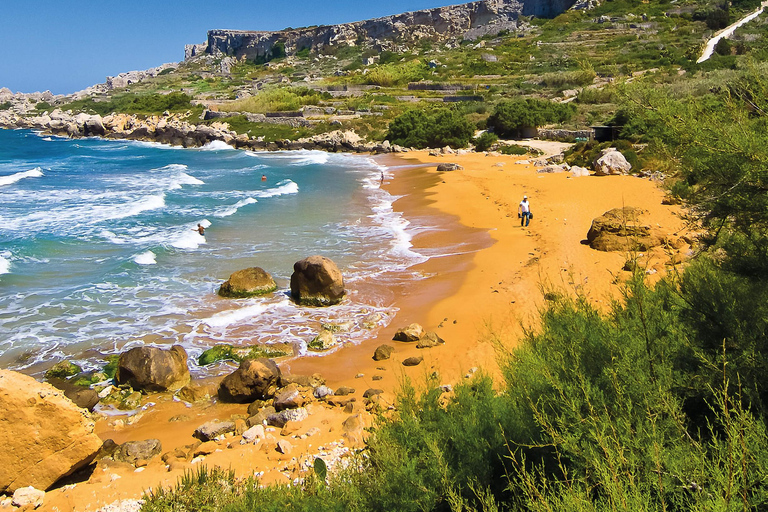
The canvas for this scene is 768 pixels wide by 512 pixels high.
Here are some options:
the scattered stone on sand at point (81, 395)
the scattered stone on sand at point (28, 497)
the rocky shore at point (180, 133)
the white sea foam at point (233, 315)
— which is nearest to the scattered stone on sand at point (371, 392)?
the scattered stone on sand at point (28, 497)

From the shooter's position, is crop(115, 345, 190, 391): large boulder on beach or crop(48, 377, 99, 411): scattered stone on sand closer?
crop(48, 377, 99, 411): scattered stone on sand

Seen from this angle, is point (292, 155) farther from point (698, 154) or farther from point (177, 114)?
point (698, 154)

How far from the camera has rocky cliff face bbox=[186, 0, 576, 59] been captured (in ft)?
380

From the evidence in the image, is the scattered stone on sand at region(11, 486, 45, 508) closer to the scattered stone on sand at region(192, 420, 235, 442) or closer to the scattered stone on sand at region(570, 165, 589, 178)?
the scattered stone on sand at region(192, 420, 235, 442)

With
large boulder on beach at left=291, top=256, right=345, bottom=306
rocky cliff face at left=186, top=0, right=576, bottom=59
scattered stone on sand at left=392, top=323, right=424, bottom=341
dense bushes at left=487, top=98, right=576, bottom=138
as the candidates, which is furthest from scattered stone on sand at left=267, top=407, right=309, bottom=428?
rocky cliff face at left=186, top=0, right=576, bottom=59

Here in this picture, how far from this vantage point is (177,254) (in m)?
18.5

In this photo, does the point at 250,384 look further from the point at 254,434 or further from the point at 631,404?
the point at 631,404

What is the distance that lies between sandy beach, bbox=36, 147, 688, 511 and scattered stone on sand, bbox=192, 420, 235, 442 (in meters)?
0.18

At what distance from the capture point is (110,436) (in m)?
8.33

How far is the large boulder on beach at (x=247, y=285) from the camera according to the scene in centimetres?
1406

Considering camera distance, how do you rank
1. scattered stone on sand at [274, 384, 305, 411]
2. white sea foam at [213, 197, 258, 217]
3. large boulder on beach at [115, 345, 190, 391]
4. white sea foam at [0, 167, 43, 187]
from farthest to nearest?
white sea foam at [0, 167, 43, 187], white sea foam at [213, 197, 258, 217], large boulder on beach at [115, 345, 190, 391], scattered stone on sand at [274, 384, 305, 411]

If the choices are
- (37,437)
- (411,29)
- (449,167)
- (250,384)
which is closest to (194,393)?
(250,384)

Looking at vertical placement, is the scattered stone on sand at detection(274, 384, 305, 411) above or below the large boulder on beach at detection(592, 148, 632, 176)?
below

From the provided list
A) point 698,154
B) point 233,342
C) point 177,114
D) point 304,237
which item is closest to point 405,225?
point 304,237
